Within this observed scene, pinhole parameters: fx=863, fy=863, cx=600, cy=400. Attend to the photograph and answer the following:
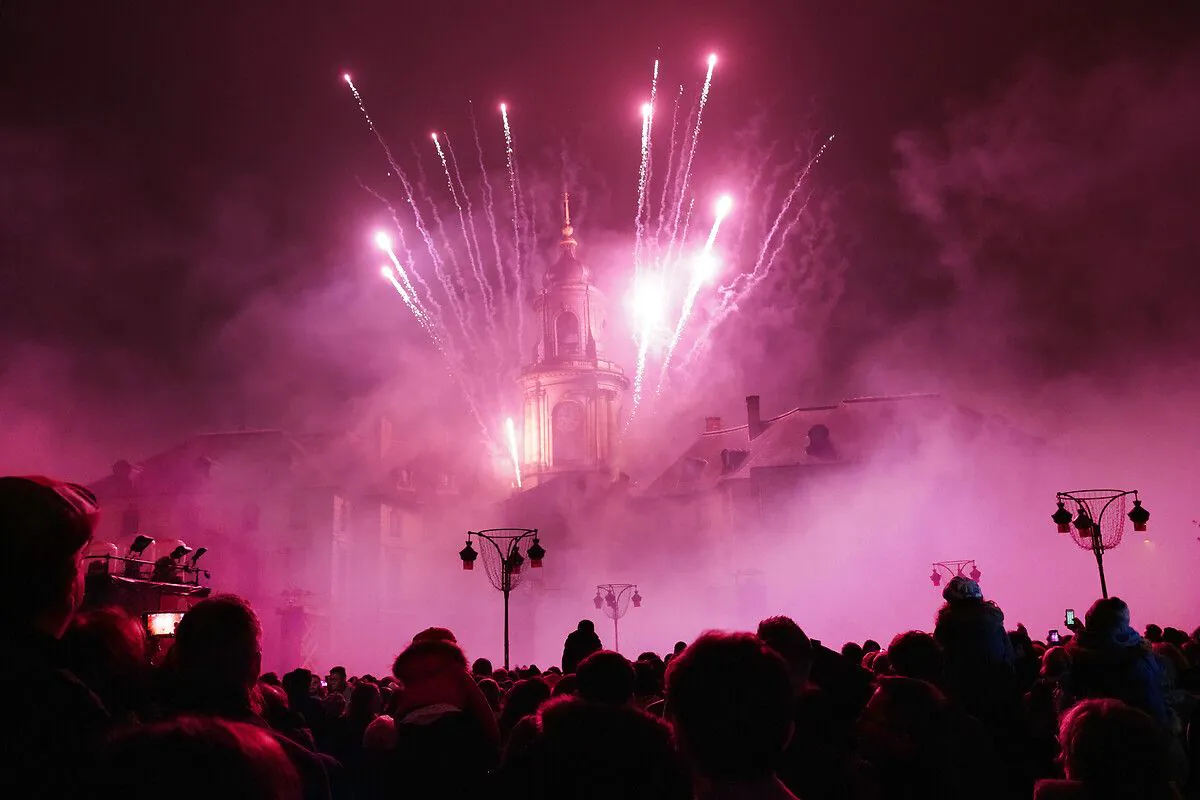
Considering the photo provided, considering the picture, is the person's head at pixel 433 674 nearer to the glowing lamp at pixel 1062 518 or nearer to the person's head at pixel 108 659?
the person's head at pixel 108 659

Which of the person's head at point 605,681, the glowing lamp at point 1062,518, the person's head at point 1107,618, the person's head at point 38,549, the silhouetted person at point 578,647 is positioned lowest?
the silhouetted person at point 578,647

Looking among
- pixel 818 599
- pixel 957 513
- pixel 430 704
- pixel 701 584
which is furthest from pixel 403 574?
pixel 430 704

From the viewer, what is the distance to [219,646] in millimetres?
3332

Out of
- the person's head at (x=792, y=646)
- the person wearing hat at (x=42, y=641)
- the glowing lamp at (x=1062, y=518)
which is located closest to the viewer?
the person wearing hat at (x=42, y=641)

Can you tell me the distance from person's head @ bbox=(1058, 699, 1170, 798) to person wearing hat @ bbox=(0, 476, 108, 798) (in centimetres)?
317

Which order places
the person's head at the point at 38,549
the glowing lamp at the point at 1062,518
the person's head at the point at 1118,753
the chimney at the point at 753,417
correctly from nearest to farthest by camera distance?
the person's head at the point at 38,549, the person's head at the point at 1118,753, the glowing lamp at the point at 1062,518, the chimney at the point at 753,417

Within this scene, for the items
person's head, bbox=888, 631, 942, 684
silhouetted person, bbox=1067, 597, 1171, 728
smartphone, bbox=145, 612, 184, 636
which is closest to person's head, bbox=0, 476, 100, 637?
person's head, bbox=888, 631, 942, 684

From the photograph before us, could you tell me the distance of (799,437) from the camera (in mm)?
50656

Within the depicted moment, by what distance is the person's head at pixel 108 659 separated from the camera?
10.9 ft

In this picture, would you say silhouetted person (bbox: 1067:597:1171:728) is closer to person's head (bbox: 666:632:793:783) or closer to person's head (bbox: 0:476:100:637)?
person's head (bbox: 666:632:793:783)

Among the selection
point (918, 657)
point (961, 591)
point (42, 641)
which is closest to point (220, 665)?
point (42, 641)

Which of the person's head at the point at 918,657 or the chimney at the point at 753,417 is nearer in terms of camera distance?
the person's head at the point at 918,657

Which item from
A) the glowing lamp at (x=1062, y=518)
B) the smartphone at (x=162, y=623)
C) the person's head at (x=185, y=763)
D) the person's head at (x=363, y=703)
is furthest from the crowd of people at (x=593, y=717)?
the glowing lamp at (x=1062, y=518)

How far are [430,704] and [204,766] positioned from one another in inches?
119
